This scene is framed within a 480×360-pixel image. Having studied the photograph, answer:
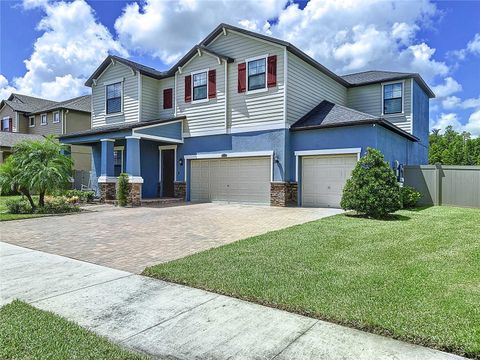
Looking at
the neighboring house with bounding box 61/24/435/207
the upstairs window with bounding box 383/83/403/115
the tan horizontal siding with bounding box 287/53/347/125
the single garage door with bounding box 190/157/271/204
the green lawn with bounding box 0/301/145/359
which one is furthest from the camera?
the upstairs window with bounding box 383/83/403/115

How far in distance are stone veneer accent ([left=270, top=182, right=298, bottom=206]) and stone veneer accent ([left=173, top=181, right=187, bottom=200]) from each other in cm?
516

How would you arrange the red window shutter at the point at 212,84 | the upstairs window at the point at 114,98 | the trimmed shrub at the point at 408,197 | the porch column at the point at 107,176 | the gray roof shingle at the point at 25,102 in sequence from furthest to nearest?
1. the gray roof shingle at the point at 25,102
2. the upstairs window at the point at 114,98
3. the porch column at the point at 107,176
4. the red window shutter at the point at 212,84
5. the trimmed shrub at the point at 408,197

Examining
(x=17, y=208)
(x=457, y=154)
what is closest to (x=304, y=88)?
(x=17, y=208)

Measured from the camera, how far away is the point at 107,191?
17.0 metres

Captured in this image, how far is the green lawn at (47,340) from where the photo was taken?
2.97 meters

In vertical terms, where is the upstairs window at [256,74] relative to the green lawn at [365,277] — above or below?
above

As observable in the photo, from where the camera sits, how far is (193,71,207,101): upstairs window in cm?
1733

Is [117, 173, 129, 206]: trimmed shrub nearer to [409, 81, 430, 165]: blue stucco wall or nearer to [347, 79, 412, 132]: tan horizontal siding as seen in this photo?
[347, 79, 412, 132]: tan horizontal siding

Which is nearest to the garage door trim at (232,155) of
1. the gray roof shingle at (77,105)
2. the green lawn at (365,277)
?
the green lawn at (365,277)

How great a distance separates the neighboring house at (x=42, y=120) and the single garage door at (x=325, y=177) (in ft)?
60.8

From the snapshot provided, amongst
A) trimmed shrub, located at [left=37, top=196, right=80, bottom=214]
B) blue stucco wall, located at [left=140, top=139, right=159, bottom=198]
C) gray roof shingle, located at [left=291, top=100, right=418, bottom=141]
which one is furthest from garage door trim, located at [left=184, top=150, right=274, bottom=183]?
trimmed shrub, located at [left=37, top=196, right=80, bottom=214]

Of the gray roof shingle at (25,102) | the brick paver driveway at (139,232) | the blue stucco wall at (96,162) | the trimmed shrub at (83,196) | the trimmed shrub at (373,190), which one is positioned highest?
the gray roof shingle at (25,102)

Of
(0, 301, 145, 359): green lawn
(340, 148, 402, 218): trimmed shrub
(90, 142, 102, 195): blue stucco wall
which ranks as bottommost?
(0, 301, 145, 359): green lawn

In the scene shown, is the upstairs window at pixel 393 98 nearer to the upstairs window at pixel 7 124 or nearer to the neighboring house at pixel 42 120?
the neighboring house at pixel 42 120
